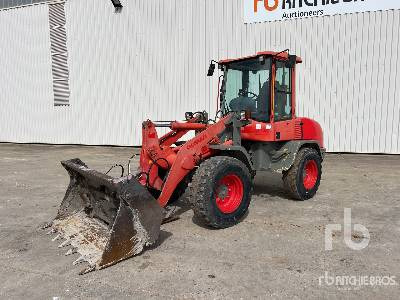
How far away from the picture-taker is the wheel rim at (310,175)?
6.55 metres

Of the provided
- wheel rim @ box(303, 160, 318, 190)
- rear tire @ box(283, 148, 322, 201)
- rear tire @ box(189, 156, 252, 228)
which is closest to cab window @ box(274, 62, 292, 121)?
rear tire @ box(283, 148, 322, 201)

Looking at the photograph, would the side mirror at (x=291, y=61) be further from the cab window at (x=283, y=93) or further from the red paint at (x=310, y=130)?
the red paint at (x=310, y=130)

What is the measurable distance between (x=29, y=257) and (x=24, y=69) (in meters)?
14.9

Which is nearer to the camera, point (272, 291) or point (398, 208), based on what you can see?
point (272, 291)

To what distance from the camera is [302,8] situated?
464 inches

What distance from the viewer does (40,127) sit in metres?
16.7

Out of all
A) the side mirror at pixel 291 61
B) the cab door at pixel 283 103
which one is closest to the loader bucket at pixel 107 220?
the cab door at pixel 283 103

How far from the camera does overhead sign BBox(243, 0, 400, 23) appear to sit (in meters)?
11.1

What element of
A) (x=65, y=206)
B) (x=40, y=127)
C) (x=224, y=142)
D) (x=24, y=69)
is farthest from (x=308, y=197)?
(x=24, y=69)

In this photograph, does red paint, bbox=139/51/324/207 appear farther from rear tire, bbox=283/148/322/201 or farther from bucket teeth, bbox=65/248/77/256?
bucket teeth, bbox=65/248/77/256

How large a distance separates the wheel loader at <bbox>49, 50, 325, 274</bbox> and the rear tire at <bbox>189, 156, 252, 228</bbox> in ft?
0.04

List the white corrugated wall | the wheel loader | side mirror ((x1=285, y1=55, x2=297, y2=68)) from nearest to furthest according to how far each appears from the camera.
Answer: the wheel loader, side mirror ((x1=285, y1=55, x2=297, y2=68)), the white corrugated wall

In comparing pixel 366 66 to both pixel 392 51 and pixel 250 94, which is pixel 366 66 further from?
pixel 250 94

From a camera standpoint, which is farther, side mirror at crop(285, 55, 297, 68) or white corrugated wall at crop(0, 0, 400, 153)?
white corrugated wall at crop(0, 0, 400, 153)
